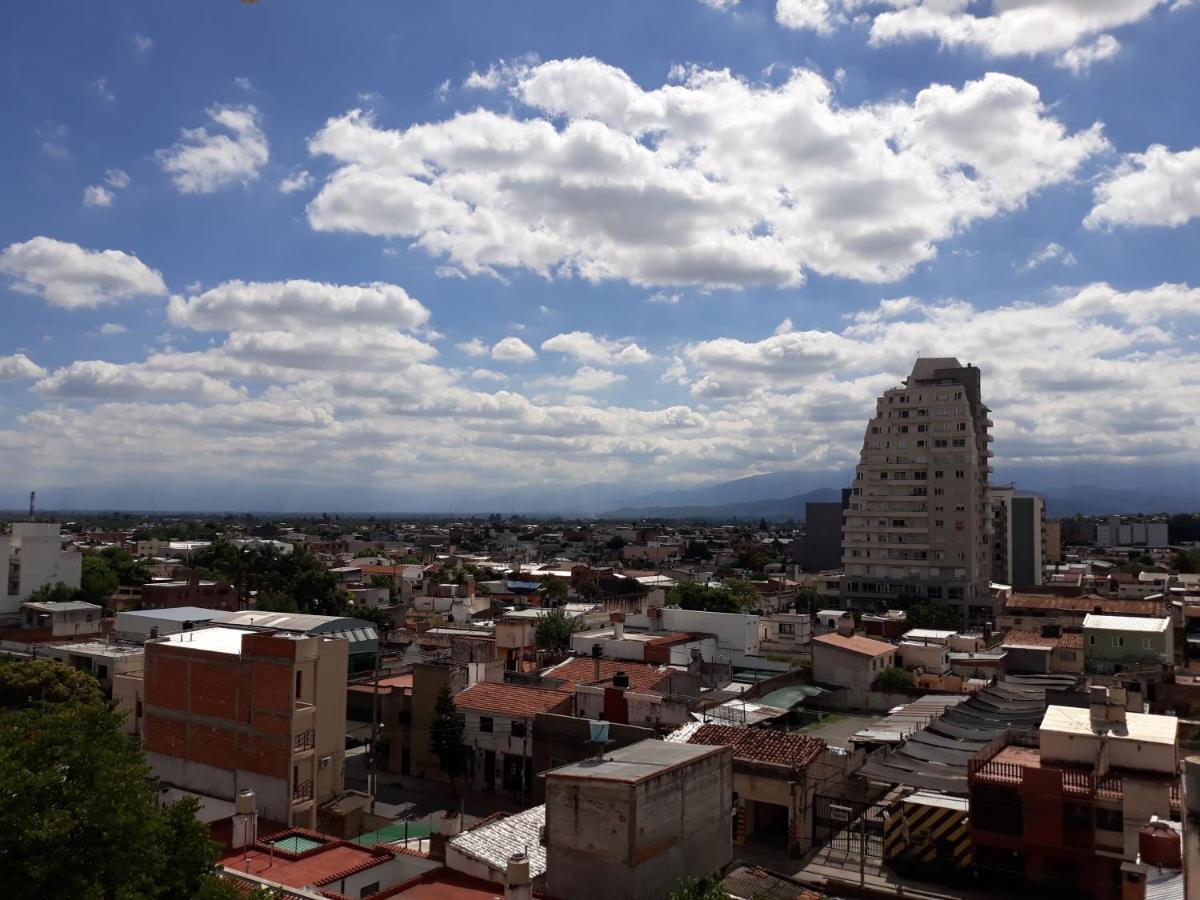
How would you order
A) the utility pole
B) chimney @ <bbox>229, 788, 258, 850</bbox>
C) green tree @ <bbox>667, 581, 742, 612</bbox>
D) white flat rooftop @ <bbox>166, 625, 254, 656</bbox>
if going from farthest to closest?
green tree @ <bbox>667, 581, 742, 612</bbox> < the utility pole < white flat rooftop @ <bbox>166, 625, 254, 656</bbox> < chimney @ <bbox>229, 788, 258, 850</bbox>

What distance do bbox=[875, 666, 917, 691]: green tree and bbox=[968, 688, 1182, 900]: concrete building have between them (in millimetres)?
19743

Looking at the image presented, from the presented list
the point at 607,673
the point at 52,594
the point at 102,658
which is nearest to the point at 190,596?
the point at 52,594

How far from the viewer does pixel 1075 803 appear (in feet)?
76.1

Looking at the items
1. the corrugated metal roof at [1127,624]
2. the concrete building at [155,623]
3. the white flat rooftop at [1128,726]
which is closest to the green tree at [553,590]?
the concrete building at [155,623]

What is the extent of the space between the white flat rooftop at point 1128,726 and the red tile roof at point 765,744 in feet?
20.9

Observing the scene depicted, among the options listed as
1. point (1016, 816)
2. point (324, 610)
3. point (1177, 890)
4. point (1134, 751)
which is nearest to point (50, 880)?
point (1177, 890)

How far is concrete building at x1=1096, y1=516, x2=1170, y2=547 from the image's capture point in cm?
18175

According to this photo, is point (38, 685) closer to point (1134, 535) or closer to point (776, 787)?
point (776, 787)

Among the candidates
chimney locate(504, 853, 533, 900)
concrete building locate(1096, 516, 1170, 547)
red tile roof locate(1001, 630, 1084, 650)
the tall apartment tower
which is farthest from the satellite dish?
concrete building locate(1096, 516, 1170, 547)

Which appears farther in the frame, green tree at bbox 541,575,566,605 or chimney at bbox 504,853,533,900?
green tree at bbox 541,575,566,605

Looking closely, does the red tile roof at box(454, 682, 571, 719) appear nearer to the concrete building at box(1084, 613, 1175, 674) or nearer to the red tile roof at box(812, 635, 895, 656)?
the red tile roof at box(812, 635, 895, 656)

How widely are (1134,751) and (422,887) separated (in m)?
17.7

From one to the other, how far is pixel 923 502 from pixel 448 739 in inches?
2551

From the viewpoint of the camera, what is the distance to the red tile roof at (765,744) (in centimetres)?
2681
